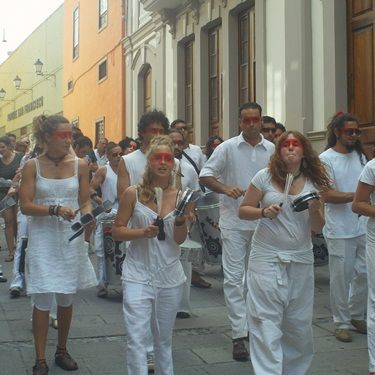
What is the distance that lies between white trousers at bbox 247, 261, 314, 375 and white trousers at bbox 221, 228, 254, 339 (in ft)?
3.92

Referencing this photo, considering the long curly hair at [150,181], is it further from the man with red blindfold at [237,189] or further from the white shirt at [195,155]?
the white shirt at [195,155]

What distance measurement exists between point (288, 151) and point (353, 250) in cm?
204

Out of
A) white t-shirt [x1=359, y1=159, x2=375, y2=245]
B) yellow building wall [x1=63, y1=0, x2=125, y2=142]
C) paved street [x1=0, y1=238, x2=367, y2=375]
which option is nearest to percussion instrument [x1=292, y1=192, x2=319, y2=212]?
white t-shirt [x1=359, y1=159, x2=375, y2=245]

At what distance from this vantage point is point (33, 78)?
126 ft

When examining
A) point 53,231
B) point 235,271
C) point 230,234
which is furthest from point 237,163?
point 53,231

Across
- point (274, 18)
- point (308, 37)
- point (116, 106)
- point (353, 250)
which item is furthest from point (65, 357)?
point (116, 106)

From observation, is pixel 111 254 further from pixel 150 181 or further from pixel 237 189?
pixel 150 181

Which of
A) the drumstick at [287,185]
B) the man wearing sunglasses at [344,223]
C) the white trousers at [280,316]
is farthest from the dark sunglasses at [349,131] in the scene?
the white trousers at [280,316]

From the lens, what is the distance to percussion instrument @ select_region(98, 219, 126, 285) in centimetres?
764

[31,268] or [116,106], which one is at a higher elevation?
[116,106]

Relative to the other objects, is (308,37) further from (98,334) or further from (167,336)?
(167,336)

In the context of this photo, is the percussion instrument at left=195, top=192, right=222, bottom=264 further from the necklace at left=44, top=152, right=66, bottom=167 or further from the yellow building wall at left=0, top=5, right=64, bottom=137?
the yellow building wall at left=0, top=5, right=64, bottom=137

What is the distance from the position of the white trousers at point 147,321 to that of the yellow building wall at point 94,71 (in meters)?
17.9

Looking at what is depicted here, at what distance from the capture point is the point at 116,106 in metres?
22.5
